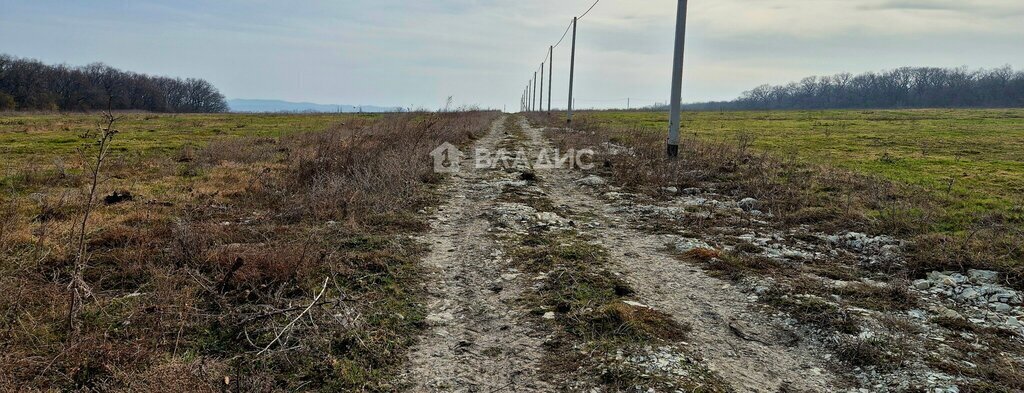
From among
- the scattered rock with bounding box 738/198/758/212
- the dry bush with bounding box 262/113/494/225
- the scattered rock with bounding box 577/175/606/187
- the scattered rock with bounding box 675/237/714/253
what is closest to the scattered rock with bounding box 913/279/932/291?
the scattered rock with bounding box 675/237/714/253

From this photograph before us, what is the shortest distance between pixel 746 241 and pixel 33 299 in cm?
719

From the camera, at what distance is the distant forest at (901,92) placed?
119062mm

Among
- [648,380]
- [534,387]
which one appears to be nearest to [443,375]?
[534,387]

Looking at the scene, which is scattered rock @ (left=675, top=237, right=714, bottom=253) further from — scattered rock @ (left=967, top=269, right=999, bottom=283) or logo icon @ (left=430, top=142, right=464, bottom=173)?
logo icon @ (left=430, top=142, right=464, bottom=173)

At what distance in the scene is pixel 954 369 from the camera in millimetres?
3666

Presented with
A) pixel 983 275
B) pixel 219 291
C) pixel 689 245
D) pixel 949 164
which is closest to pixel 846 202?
pixel 983 275

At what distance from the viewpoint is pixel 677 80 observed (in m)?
14.5

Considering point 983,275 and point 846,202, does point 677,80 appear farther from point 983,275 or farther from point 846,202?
point 983,275

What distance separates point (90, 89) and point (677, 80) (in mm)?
121971

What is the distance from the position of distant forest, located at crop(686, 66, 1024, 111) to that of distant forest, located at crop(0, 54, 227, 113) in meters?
118

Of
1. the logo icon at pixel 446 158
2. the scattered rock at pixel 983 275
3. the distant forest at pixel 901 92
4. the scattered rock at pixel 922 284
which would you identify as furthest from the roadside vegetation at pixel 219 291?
the distant forest at pixel 901 92

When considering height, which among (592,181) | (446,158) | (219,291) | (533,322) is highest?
(446,158)

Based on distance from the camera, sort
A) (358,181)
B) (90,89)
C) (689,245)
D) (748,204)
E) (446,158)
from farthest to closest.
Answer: (90,89)
(446,158)
(358,181)
(748,204)
(689,245)

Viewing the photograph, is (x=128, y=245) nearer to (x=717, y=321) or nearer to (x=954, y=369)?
(x=717, y=321)
